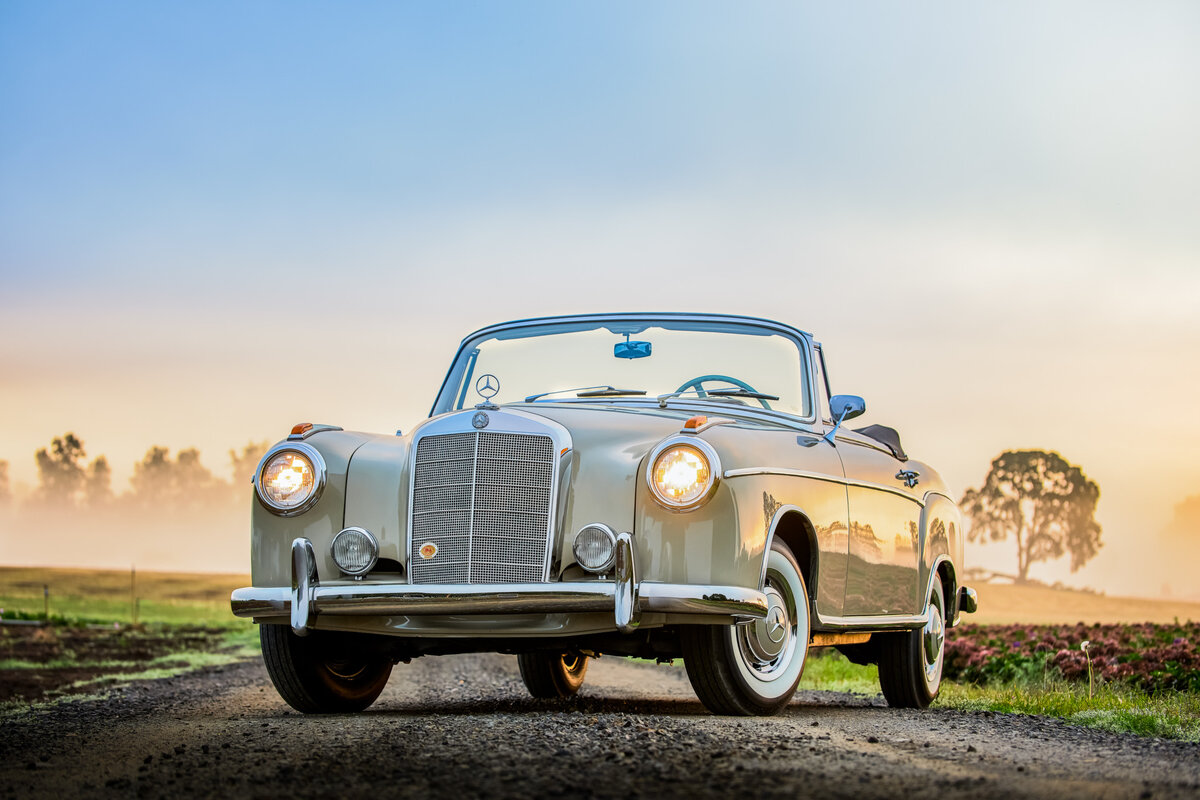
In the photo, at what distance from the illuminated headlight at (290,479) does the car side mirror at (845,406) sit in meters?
2.81

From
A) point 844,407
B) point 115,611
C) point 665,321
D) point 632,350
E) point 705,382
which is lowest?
point 115,611

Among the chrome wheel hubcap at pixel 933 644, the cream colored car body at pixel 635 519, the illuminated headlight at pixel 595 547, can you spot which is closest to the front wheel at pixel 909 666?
the chrome wheel hubcap at pixel 933 644

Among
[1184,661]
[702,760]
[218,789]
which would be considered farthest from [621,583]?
[1184,661]

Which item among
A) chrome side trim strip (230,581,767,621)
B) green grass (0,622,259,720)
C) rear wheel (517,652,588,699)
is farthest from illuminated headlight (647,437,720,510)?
green grass (0,622,259,720)

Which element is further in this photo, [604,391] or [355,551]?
[604,391]

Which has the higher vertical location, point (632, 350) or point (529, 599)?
point (632, 350)

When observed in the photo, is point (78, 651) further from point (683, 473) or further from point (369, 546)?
point (683, 473)

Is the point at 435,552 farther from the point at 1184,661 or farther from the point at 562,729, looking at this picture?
the point at 1184,661

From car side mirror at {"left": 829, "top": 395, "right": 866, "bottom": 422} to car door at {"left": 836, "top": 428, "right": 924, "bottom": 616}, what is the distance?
109mm

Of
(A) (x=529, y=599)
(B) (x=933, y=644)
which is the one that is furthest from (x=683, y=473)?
(B) (x=933, y=644)

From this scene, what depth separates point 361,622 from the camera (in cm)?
608

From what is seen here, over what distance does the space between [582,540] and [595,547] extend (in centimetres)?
7

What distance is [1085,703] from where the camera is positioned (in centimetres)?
788

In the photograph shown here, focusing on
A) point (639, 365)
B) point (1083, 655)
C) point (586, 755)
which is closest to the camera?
point (586, 755)
